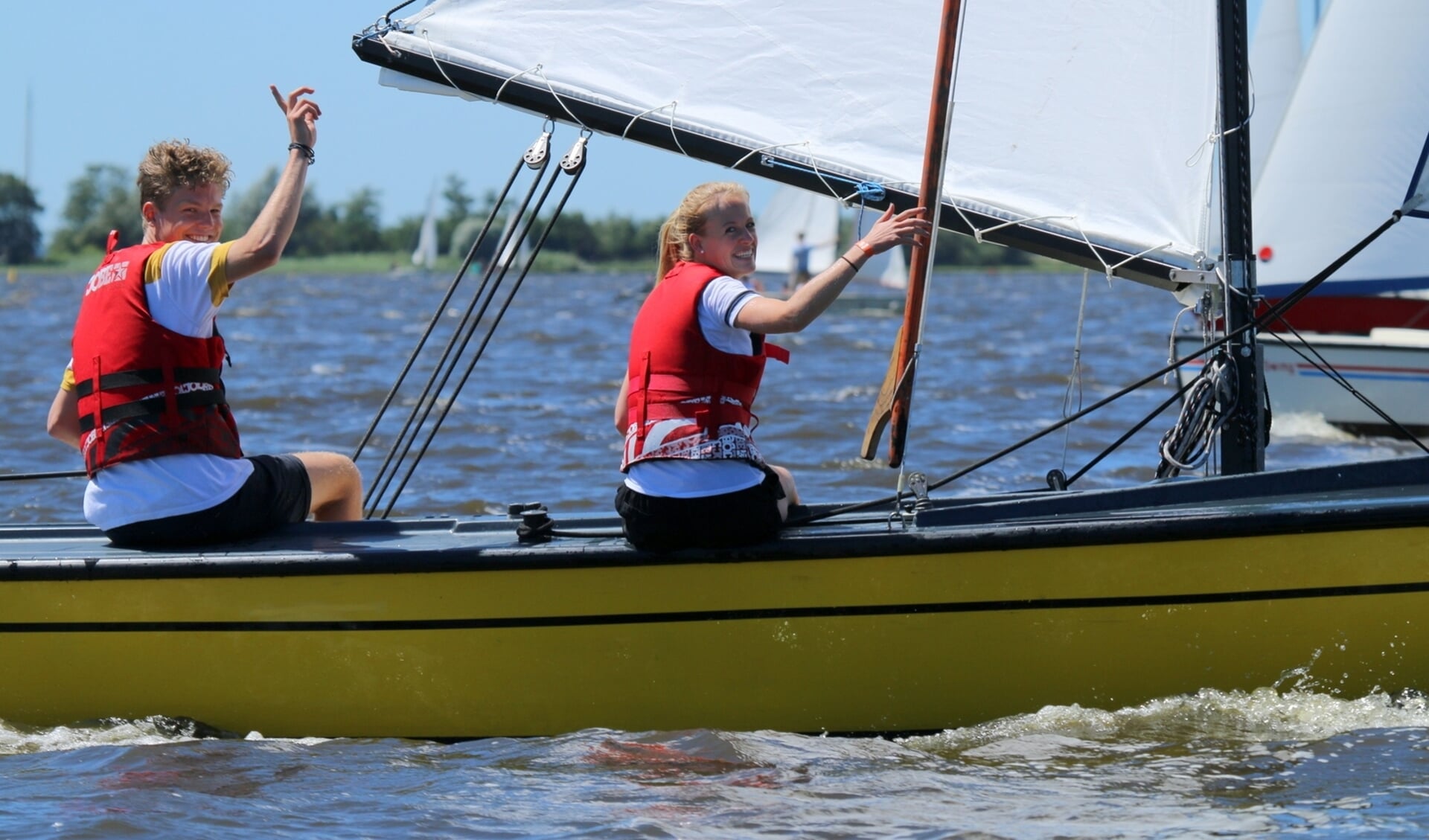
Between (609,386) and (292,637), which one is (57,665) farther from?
(609,386)

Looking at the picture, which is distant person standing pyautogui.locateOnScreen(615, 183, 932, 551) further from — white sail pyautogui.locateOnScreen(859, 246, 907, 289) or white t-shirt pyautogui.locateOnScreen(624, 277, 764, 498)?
white sail pyautogui.locateOnScreen(859, 246, 907, 289)

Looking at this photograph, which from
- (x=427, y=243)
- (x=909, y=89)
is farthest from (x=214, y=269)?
(x=427, y=243)

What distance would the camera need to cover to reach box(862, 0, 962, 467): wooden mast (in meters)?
3.87

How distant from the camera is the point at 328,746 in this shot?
A: 408 cm

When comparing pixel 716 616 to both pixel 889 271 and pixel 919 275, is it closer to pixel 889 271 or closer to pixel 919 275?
pixel 919 275

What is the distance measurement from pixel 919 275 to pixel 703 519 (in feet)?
2.47

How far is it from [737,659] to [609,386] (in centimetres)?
1177

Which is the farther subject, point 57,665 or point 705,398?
point 57,665

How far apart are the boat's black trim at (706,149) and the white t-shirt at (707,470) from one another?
644 mm

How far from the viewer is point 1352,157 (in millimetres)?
6578

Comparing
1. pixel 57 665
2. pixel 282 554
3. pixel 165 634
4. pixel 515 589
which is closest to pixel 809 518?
pixel 515 589

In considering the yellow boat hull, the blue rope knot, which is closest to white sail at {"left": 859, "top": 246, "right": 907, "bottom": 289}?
the blue rope knot

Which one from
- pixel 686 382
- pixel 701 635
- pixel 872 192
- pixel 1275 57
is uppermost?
pixel 1275 57

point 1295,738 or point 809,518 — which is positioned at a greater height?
point 809,518
